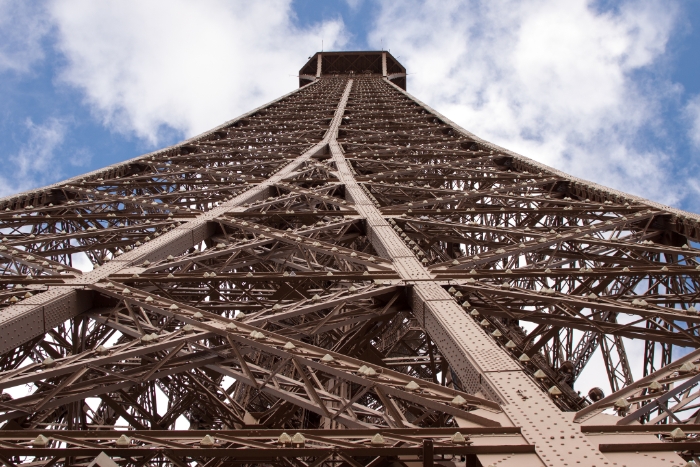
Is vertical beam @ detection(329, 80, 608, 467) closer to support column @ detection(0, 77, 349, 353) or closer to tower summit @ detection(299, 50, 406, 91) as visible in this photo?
support column @ detection(0, 77, 349, 353)

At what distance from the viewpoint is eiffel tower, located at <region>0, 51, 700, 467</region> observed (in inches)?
141

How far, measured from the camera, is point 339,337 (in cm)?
909

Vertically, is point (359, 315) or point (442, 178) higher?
point (442, 178)

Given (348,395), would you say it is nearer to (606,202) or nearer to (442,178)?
(606,202)

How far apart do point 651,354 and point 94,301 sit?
7237 mm

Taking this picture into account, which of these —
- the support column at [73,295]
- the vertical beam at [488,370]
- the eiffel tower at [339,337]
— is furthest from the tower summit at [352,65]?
the vertical beam at [488,370]

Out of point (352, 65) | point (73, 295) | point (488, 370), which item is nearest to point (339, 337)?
point (73, 295)

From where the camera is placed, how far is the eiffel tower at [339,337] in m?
3.59

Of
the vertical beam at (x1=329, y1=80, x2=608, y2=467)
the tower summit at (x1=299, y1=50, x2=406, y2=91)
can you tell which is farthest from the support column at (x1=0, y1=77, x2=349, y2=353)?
the tower summit at (x1=299, y1=50, x2=406, y2=91)

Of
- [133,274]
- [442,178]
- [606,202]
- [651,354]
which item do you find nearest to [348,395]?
[133,274]

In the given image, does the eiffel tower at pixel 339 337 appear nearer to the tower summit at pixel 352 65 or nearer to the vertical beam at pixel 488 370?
the vertical beam at pixel 488 370

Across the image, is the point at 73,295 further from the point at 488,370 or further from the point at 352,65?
the point at 352,65

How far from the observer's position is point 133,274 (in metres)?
7.02

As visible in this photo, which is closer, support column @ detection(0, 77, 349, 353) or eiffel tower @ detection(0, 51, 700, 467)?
eiffel tower @ detection(0, 51, 700, 467)
